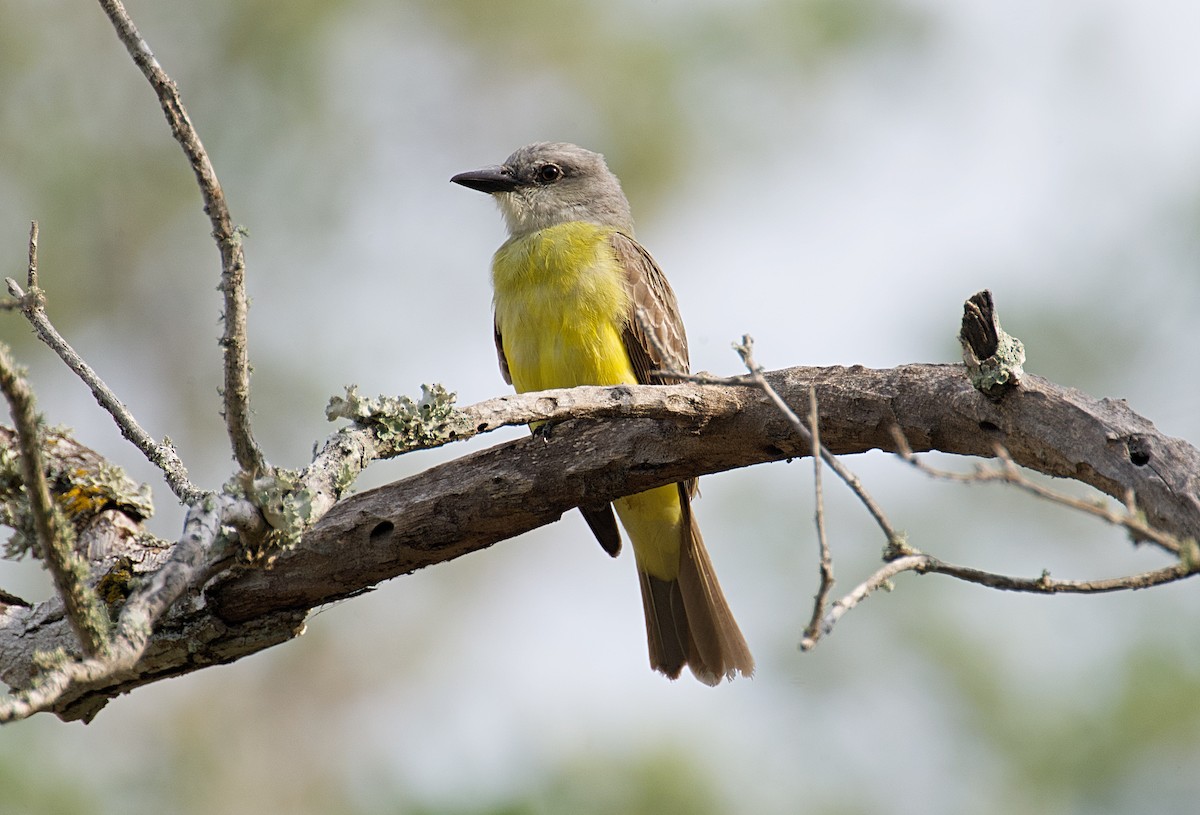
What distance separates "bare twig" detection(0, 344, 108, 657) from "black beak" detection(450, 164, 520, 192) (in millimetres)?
4330

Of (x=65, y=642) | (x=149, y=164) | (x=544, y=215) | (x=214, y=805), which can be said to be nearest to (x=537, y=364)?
(x=544, y=215)

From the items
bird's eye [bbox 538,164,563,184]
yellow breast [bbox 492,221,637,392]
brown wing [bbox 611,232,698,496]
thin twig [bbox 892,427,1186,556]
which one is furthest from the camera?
bird's eye [bbox 538,164,563,184]

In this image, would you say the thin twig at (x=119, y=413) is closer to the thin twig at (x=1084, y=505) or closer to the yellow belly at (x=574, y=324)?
the yellow belly at (x=574, y=324)

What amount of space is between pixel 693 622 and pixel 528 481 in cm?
216

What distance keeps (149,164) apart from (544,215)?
5343mm

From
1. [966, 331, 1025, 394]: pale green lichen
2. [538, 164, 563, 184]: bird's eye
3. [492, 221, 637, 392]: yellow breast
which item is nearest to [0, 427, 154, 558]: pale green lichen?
[492, 221, 637, 392]: yellow breast

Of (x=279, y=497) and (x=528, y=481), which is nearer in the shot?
(x=279, y=497)

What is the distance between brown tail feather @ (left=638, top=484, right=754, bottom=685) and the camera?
19.4ft

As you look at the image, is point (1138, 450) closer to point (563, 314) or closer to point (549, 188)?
point (563, 314)

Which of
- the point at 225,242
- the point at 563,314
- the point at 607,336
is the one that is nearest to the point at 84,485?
the point at 563,314

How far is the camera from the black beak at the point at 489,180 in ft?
21.6

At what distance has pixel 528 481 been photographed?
4.09 m

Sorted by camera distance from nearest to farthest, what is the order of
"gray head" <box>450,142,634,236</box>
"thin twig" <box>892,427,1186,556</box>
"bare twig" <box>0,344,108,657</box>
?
"thin twig" <box>892,427,1186,556</box> < "bare twig" <box>0,344,108,657</box> < "gray head" <box>450,142,634,236</box>

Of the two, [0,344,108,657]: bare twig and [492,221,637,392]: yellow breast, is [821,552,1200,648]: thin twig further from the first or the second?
[492,221,637,392]: yellow breast
